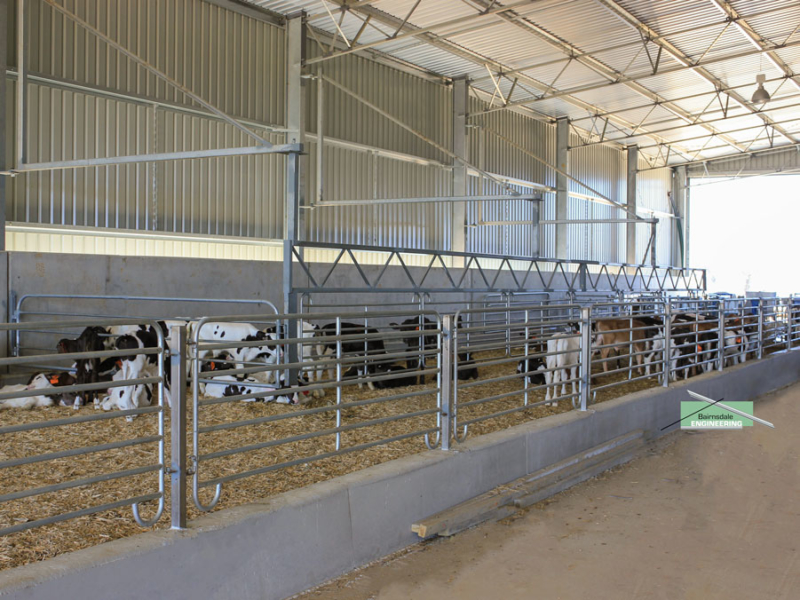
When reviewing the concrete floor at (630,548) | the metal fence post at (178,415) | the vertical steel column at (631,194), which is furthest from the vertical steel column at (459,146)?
the metal fence post at (178,415)

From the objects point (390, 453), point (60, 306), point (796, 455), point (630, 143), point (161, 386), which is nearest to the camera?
point (161, 386)

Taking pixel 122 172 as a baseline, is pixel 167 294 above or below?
below

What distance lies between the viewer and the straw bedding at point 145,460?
12.5ft

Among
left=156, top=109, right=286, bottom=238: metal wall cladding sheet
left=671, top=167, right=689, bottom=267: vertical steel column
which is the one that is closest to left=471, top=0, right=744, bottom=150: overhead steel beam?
left=156, top=109, right=286, bottom=238: metal wall cladding sheet

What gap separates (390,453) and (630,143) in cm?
2295

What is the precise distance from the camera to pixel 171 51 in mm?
11898

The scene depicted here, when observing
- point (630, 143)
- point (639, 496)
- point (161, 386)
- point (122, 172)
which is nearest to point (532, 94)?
point (630, 143)

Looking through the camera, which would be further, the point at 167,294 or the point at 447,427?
the point at 167,294

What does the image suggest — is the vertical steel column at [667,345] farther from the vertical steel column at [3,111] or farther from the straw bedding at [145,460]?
the vertical steel column at [3,111]

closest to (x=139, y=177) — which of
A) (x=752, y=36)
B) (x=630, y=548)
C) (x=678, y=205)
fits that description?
(x=630, y=548)

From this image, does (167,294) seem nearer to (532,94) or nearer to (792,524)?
(792,524)

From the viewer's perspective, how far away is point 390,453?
18.8ft

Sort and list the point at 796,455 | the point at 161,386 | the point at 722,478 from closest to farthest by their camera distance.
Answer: the point at 161,386
the point at 722,478
the point at 796,455

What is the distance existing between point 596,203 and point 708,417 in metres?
16.4
